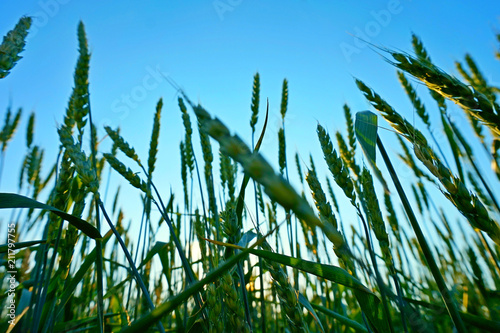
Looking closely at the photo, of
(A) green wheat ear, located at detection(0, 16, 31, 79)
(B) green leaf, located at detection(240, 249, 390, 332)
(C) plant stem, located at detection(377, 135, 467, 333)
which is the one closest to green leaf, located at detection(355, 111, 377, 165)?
(C) plant stem, located at detection(377, 135, 467, 333)

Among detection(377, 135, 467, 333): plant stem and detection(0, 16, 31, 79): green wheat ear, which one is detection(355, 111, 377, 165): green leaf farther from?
detection(0, 16, 31, 79): green wheat ear

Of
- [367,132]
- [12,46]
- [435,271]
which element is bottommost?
[435,271]

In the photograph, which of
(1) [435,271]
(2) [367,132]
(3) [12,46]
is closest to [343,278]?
(1) [435,271]

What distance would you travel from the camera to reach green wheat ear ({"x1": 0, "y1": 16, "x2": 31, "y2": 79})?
2.44 feet

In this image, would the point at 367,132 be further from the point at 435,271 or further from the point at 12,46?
the point at 12,46

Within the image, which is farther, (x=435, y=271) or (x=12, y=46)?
(x=12, y=46)

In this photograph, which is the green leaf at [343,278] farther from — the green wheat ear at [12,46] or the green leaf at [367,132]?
the green wheat ear at [12,46]

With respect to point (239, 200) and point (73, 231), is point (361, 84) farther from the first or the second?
point (73, 231)

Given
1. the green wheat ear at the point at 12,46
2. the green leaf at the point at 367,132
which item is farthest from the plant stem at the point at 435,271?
the green wheat ear at the point at 12,46

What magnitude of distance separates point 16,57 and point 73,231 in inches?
18.3

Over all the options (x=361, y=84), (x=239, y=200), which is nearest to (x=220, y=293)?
(x=239, y=200)

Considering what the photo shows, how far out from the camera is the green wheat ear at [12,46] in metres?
0.74

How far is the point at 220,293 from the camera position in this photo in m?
0.89

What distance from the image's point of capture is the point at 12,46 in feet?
2.59
